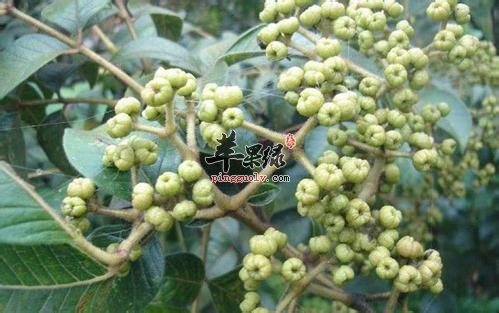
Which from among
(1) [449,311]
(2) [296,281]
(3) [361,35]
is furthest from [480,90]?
(2) [296,281]

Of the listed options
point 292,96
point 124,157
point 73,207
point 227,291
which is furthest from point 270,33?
point 227,291

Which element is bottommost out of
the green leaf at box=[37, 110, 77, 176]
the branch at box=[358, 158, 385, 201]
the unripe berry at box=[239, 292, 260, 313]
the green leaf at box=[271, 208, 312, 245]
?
the green leaf at box=[271, 208, 312, 245]

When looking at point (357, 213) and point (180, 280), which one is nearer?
point (357, 213)

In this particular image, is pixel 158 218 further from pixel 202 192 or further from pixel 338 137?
pixel 338 137

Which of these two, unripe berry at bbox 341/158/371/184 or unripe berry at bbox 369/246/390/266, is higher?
unripe berry at bbox 341/158/371/184

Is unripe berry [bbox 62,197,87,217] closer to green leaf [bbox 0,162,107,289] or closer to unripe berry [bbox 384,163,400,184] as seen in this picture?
green leaf [bbox 0,162,107,289]

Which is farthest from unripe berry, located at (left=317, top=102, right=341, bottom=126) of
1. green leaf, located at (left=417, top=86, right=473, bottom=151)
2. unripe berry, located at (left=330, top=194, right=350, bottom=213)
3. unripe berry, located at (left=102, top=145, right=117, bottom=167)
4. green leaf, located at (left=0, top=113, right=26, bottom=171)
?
green leaf, located at (left=0, top=113, right=26, bottom=171)
